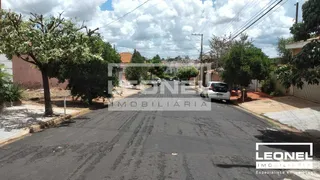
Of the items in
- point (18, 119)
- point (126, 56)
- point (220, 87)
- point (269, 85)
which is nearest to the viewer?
point (18, 119)

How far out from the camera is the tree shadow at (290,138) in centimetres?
962

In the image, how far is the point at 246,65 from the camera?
1037 inches

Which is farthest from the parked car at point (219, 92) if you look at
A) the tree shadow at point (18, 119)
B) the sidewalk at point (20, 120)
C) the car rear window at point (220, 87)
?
the tree shadow at point (18, 119)

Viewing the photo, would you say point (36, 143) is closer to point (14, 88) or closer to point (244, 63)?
point (14, 88)

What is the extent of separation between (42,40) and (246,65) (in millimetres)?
17504

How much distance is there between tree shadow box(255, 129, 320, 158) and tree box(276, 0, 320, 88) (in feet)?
6.36

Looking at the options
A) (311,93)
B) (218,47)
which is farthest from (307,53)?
(218,47)

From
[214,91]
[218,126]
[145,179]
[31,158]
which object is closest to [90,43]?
[218,126]

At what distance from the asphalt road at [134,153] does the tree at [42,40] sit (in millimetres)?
3036

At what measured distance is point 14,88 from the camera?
711 inches

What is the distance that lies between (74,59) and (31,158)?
7.25 meters

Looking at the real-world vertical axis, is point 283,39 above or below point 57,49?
above

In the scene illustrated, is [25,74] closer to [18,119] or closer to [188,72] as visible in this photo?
[18,119]

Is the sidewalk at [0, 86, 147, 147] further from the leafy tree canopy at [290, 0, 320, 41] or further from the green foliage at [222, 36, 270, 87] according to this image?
the green foliage at [222, 36, 270, 87]
